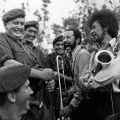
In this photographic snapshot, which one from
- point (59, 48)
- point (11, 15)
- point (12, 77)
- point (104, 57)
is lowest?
point (59, 48)

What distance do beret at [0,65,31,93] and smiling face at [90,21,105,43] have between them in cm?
206

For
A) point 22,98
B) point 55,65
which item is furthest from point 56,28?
point 22,98

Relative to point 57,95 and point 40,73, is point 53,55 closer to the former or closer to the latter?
point 57,95

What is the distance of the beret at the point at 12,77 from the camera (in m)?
2.41

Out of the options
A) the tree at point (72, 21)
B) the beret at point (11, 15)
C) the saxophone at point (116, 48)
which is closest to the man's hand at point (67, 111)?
the saxophone at point (116, 48)

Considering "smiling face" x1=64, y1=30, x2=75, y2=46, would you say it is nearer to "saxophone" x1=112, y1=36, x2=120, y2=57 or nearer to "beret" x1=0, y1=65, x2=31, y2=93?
"saxophone" x1=112, y1=36, x2=120, y2=57

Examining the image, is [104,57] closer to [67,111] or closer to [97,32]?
[97,32]

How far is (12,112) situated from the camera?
248 centimetres

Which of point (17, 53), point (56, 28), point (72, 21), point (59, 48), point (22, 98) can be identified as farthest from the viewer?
point (56, 28)

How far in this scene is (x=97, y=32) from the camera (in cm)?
447

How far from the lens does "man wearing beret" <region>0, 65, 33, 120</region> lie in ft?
7.95

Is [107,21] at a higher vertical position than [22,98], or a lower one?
higher

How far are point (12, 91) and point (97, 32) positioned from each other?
2265mm

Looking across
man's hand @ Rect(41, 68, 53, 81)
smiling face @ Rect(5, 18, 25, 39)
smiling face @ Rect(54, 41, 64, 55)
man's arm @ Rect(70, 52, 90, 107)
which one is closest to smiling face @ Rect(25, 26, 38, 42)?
smiling face @ Rect(54, 41, 64, 55)
